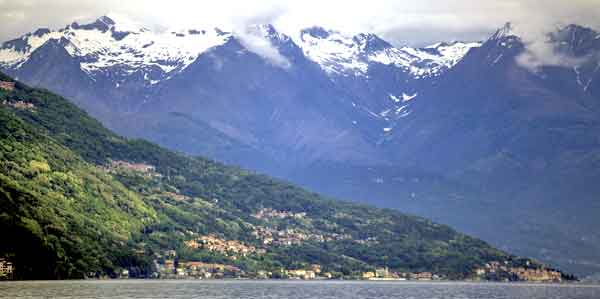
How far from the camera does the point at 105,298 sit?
647 feet

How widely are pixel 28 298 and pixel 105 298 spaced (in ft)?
48.0

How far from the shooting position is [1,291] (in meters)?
198

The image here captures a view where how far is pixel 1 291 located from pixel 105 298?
1538cm

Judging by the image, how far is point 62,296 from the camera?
194 m

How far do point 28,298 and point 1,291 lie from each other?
13.7 meters

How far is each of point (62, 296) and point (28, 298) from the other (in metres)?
9.32

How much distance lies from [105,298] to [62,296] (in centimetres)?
645

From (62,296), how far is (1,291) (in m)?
10.1

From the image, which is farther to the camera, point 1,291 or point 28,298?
point 1,291

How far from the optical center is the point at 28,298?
609 ft
